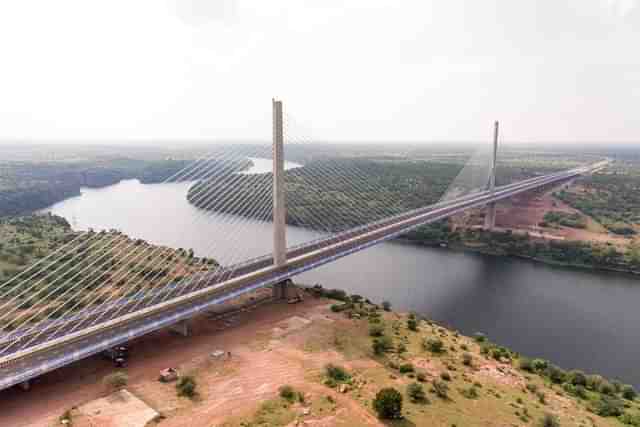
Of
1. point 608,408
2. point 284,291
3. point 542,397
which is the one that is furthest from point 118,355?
point 608,408

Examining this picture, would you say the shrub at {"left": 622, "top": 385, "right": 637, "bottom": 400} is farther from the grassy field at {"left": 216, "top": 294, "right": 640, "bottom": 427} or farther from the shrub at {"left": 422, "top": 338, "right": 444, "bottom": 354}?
the shrub at {"left": 422, "top": 338, "right": 444, "bottom": 354}

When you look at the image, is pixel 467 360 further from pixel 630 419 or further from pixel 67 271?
pixel 67 271

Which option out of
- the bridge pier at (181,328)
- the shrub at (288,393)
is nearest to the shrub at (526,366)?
the shrub at (288,393)

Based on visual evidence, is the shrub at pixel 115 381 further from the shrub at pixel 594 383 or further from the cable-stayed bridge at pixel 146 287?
the shrub at pixel 594 383

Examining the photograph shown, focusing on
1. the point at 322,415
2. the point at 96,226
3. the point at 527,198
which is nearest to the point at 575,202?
the point at 527,198

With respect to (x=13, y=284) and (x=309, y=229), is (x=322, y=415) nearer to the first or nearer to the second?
(x=13, y=284)

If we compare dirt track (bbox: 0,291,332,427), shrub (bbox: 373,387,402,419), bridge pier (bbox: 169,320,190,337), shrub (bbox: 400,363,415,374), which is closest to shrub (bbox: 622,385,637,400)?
shrub (bbox: 400,363,415,374)
